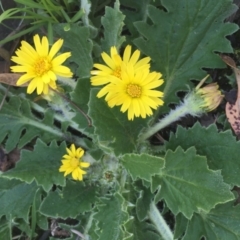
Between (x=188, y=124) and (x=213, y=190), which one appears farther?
(x=188, y=124)

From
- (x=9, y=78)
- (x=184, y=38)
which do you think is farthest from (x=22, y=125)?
(x=184, y=38)

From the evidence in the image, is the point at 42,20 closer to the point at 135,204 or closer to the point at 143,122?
the point at 143,122

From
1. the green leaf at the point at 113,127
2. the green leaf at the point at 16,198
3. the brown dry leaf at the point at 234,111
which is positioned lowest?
the green leaf at the point at 16,198

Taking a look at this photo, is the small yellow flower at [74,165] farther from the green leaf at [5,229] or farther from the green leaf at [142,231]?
the green leaf at [5,229]

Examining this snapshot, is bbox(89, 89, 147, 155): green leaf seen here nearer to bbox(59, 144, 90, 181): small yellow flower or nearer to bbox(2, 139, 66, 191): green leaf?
bbox(59, 144, 90, 181): small yellow flower

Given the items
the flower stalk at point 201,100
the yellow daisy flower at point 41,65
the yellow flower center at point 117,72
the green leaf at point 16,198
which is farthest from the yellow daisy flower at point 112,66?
the green leaf at point 16,198

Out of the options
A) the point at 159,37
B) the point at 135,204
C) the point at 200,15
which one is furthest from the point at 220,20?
the point at 135,204
